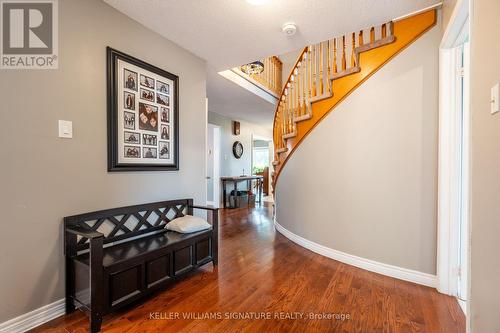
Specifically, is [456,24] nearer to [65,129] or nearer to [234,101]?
[65,129]

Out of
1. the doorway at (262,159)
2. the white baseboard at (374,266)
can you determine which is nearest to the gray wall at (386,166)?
the white baseboard at (374,266)

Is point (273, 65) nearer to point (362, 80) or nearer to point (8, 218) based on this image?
point (362, 80)

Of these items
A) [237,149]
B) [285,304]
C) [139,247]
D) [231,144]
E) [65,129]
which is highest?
[231,144]

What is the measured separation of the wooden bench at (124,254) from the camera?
1.51 metres

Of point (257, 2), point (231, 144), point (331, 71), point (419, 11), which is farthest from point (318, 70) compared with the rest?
point (231, 144)

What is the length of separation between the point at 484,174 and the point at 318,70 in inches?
92.5

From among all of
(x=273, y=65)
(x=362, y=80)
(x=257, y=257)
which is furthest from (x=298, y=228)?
(x=273, y=65)

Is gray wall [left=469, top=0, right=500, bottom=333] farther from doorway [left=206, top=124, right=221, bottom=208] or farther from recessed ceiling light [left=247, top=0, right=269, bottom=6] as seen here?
doorway [left=206, top=124, right=221, bottom=208]

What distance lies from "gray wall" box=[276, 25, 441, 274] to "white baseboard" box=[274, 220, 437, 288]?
0.16 ft

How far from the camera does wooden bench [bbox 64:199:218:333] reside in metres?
1.51

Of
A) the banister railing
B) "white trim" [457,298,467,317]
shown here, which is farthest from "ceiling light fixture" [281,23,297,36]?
"white trim" [457,298,467,317]

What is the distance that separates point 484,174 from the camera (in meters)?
1.06

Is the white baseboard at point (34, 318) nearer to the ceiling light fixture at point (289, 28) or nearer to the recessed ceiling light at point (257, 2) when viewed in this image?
the recessed ceiling light at point (257, 2)

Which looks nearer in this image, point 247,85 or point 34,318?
point 34,318
